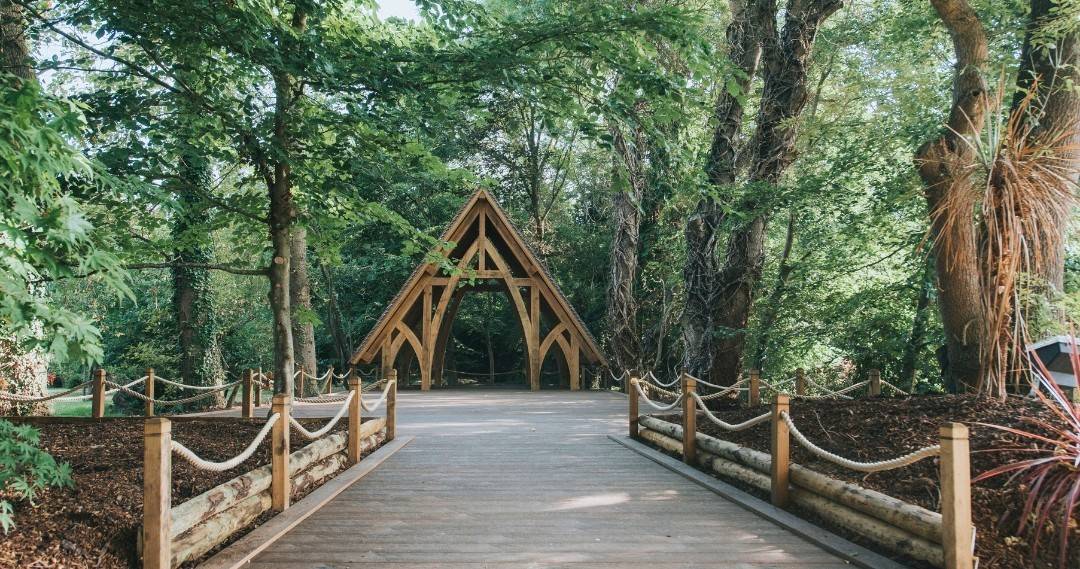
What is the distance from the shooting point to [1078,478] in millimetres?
3629

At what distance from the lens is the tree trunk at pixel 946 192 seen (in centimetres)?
615

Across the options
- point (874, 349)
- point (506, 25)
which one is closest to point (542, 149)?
point (874, 349)

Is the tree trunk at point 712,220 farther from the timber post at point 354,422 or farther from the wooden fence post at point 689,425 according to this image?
the timber post at point 354,422

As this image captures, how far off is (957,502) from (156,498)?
12.4ft

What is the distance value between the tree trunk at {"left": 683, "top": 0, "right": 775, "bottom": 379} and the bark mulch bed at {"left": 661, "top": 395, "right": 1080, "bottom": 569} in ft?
13.2

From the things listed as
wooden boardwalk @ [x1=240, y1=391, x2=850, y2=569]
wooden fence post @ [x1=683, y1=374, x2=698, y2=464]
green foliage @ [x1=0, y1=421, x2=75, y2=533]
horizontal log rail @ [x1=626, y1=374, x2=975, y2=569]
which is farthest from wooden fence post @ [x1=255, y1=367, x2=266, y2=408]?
green foliage @ [x1=0, y1=421, x2=75, y2=533]

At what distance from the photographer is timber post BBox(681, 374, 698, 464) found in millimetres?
6832

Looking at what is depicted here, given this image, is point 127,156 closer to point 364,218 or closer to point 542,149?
point 364,218

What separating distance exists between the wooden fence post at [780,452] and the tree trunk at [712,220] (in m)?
5.67

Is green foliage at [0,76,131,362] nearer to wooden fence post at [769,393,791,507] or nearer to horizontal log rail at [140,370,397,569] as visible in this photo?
horizontal log rail at [140,370,397,569]

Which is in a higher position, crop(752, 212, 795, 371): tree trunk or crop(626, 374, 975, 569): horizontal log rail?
crop(752, 212, 795, 371): tree trunk

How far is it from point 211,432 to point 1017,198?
280 inches

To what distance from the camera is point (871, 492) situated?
13.6ft

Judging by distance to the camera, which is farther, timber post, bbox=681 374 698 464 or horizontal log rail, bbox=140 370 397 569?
timber post, bbox=681 374 698 464
